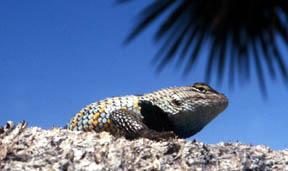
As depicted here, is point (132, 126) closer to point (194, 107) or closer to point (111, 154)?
point (194, 107)

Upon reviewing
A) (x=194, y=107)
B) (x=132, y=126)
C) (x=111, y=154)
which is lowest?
(x=111, y=154)

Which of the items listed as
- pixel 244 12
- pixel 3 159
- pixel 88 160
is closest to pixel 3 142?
pixel 3 159

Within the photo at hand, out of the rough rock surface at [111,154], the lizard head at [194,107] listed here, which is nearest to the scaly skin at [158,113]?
the lizard head at [194,107]

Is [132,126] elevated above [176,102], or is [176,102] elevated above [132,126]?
[176,102]

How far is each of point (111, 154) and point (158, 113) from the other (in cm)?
118

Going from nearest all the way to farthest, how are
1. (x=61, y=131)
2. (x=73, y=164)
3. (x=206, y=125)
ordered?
(x=73, y=164), (x=61, y=131), (x=206, y=125)

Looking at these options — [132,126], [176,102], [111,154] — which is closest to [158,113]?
[176,102]

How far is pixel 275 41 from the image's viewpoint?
23.1ft

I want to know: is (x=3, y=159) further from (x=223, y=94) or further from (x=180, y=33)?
(x=223, y=94)

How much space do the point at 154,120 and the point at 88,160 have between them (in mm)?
1242

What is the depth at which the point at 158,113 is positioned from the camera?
25.7 feet

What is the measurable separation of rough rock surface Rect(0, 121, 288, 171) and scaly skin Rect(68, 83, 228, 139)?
1.96 ft

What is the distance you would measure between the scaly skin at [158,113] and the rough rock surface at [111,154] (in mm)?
597

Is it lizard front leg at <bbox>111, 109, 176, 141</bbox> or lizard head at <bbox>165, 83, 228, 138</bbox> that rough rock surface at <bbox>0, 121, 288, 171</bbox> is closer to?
lizard front leg at <bbox>111, 109, 176, 141</bbox>
